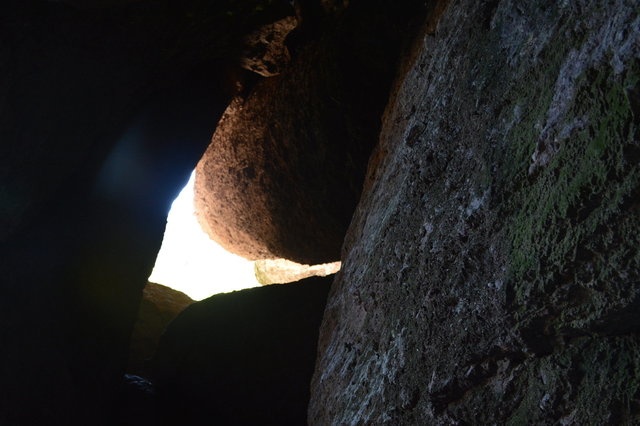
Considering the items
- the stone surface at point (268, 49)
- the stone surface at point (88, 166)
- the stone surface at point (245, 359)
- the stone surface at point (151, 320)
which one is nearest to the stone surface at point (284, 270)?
the stone surface at point (151, 320)

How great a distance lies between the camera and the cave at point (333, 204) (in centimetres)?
137

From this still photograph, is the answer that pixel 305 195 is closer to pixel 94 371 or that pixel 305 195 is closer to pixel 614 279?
pixel 94 371

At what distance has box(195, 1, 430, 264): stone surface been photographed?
11.9ft

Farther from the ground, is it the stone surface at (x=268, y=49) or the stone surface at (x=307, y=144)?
the stone surface at (x=268, y=49)

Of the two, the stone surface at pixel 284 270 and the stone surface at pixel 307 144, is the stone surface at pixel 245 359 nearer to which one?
the stone surface at pixel 307 144

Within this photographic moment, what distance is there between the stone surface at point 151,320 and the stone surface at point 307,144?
1.18 m

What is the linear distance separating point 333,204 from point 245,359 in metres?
1.43

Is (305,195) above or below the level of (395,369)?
above

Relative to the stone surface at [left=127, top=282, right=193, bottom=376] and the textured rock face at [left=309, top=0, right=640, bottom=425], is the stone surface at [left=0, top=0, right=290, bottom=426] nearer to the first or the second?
the stone surface at [left=127, top=282, right=193, bottom=376]

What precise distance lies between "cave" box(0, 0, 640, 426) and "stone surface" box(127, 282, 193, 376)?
9cm

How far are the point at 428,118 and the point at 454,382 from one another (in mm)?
1145

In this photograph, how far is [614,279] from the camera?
1.24 meters

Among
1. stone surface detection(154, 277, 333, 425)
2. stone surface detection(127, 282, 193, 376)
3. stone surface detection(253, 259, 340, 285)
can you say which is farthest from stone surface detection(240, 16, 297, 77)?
stone surface detection(253, 259, 340, 285)

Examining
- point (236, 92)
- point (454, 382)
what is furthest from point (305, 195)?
point (454, 382)
